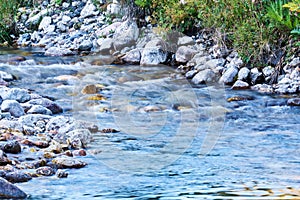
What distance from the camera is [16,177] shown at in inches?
190

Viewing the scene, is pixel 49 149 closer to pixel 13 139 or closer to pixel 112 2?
pixel 13 139

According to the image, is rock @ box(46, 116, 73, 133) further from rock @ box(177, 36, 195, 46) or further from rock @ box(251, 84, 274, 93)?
rock @ box(177, 36, 195, 46)

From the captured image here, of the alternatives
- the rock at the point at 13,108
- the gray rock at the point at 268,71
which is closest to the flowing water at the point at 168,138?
the gray rock at the point at 268,71

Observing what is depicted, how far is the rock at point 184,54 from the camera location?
11109mm

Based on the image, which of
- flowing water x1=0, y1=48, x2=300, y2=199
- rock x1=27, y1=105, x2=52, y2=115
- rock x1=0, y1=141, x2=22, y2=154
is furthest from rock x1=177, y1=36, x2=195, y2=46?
rock x1=0, y1=141, x2=22, y2=154

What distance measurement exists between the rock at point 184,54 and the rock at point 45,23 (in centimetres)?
477

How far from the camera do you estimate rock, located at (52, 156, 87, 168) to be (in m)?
5.29

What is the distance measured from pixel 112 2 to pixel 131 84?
471cm

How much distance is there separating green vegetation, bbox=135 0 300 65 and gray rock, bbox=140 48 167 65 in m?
0.68

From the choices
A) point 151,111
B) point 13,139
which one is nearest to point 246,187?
point 13,139

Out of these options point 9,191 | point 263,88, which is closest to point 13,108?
point 9,191

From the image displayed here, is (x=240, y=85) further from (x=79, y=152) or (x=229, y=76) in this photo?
(x=79, y=152)

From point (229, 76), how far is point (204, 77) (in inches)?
16.1

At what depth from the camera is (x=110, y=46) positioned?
497 inches
